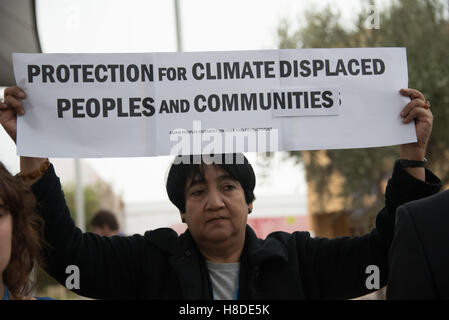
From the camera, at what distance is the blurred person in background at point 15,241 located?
1914 mm

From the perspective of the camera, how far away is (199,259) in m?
2.46

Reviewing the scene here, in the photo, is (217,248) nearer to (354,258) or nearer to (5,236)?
(354,258)

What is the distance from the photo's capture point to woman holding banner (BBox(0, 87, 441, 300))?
2.38m

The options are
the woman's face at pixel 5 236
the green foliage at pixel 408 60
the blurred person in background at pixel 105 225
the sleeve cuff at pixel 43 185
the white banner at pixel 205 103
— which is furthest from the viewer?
the green foliage at pixel 408 60

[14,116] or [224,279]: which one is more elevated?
[14,116]

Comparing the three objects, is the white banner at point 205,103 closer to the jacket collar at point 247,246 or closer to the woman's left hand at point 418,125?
the woman's left hand at point 418,125

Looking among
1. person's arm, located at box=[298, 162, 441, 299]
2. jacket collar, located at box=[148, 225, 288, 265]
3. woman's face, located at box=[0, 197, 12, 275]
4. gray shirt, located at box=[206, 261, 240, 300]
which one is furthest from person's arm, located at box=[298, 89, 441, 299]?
woman's face, located at box=[0, 197, 12, 275]

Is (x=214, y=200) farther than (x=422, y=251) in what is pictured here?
Yes

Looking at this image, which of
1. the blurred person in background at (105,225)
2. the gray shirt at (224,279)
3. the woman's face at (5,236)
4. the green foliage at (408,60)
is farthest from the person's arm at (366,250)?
the green foliage at (408,60)

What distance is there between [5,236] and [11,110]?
0.71 m

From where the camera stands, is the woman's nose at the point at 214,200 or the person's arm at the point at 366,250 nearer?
the woman's nose at the point at 214,200

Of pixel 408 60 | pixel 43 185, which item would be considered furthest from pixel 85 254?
pixel 408 60

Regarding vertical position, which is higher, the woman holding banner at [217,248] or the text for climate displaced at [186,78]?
the text for climate displaced at [186,78]

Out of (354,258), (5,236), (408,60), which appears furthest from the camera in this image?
(408,60)
